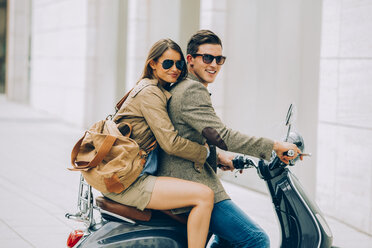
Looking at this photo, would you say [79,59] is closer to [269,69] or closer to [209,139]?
[269,69]

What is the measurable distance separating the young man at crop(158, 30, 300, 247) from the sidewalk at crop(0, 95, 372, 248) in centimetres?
234

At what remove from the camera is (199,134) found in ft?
10.9

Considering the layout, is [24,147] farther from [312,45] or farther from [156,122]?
[156,122]

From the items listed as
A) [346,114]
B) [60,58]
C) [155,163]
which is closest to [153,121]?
[155,163]

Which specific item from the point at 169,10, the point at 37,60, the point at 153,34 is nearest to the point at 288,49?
the point at 169,10

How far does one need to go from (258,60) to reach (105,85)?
5.76m

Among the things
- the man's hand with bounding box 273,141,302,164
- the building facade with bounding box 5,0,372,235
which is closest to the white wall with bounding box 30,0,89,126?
the building facade with bounding box 5,0,372,235

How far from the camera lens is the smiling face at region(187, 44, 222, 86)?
3.40 meters

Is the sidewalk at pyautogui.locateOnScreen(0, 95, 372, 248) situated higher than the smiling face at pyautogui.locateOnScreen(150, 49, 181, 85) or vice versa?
the smiling face at pyautogui.locateOnScreen(150, 49, 181, 85)

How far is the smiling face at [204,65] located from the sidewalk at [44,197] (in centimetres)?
249

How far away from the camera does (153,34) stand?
11.1 meters

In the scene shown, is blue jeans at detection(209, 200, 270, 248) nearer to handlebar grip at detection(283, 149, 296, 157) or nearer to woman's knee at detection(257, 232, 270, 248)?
woman's knee at detection(257, 232, 270, 248)

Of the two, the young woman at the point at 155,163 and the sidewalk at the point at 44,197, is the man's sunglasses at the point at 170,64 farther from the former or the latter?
the sidewalk at the point at 44,197

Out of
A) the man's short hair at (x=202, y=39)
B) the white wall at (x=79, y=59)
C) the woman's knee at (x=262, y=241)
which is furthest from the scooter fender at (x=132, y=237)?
the white wall at (x=79, y=59)
